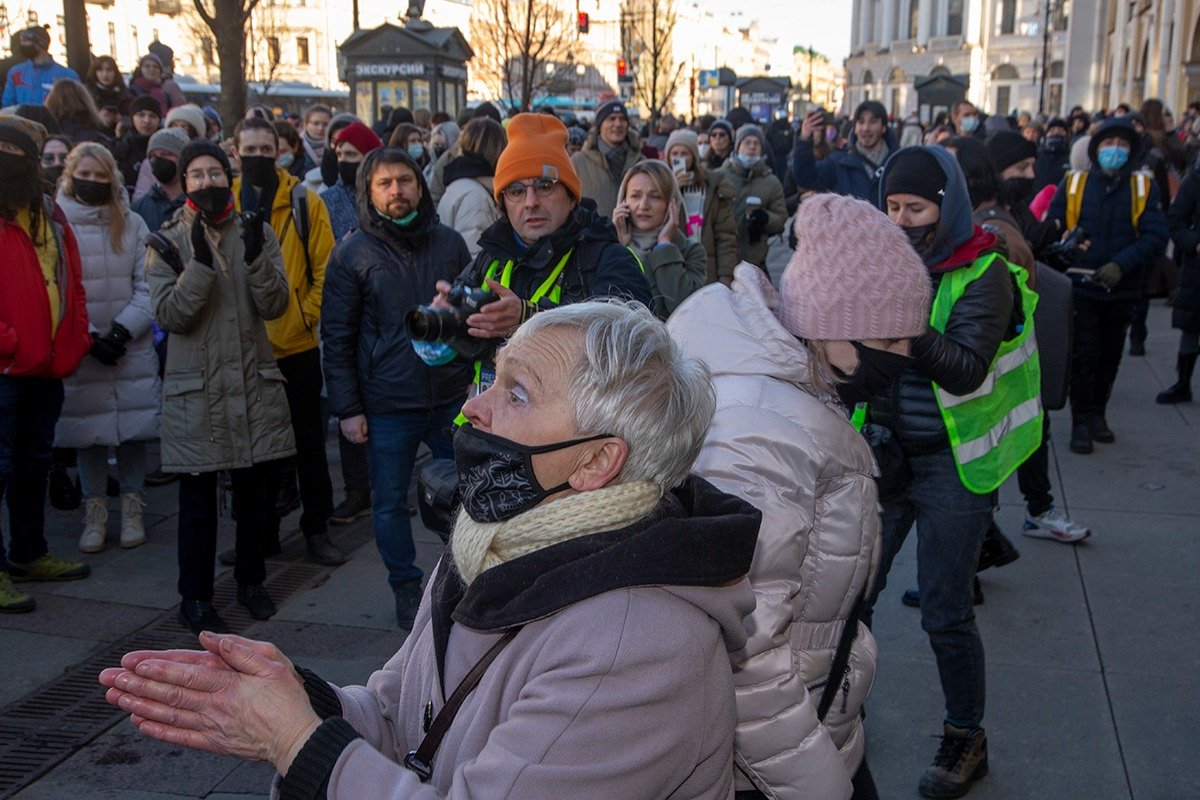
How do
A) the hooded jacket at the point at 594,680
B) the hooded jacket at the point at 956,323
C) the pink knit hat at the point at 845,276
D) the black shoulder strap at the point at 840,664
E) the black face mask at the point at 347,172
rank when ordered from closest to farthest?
the hooded jacket at the point at 594,680
the black shoulder strap at the point at 840,664
the pink knit hat at the point at 845,276
the hooded jacket at the point at 956,323
the black face mask at the point at 347,172

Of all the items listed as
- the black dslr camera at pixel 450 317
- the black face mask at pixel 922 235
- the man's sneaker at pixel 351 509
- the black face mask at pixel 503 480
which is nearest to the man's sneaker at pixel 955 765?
the black face mask at pixel 922 235

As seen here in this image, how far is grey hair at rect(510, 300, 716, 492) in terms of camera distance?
6.37 feet

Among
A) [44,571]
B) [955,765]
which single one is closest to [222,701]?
[955,765]

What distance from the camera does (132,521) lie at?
6.25 metres

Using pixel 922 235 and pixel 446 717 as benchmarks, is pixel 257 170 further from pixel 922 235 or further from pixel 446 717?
pixel 446 717

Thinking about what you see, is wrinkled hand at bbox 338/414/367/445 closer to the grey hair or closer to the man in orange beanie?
the man in orange beanie

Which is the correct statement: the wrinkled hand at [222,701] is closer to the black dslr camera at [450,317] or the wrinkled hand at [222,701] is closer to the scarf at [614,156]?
the black dslr camera at [450,317]

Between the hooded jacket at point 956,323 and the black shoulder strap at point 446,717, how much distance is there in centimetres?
197

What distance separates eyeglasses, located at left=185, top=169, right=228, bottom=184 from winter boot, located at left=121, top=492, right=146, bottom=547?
7.18ft

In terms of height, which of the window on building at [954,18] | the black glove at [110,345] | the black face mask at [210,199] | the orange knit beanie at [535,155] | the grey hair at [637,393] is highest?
the window on building at [954,18]

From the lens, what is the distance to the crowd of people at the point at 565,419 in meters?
1.83

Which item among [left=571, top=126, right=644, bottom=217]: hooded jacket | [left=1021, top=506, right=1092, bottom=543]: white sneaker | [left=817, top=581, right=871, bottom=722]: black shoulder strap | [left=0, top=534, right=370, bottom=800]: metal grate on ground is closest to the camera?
[left=817, top=581, right=871, bottom=722]: black shoulder strap

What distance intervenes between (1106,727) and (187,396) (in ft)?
12.7

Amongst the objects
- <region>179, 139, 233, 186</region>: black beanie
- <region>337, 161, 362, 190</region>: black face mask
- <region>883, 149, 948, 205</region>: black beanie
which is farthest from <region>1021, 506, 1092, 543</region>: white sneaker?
<region>337, 161, 362, 190</region>: black face mask
